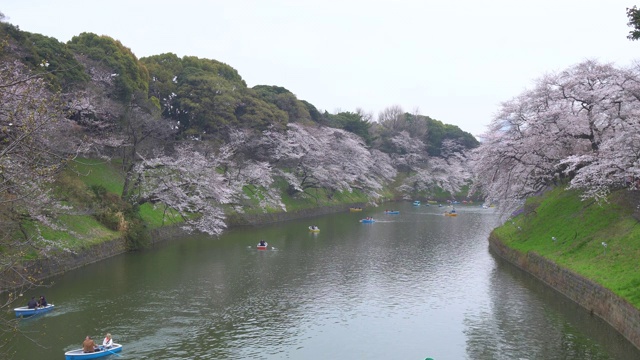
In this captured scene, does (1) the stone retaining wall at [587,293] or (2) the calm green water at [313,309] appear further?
(2) the calm green water at [313,309]

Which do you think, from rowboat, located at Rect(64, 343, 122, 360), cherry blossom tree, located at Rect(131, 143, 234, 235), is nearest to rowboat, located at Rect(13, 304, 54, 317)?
rowboat, located at Rect(64, 343, 122, 360)

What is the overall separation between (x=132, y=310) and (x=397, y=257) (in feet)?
72.1

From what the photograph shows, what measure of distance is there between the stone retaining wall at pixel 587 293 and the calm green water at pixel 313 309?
540 millimetres

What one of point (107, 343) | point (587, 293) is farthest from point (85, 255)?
point (587, 293)

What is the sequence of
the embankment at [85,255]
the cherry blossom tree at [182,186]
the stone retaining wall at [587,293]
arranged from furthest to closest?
the cherry blossom tree at [182,186], the embankment at [85,255], the stone retaining wall at [587,293]

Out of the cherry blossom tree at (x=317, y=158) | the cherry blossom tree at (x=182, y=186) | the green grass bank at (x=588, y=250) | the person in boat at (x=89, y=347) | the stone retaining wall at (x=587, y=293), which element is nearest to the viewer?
the person in boat at (x=89, y=347)

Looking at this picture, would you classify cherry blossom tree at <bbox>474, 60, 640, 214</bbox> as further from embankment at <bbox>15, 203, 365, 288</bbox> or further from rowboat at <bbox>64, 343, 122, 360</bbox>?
embankment at <bbox>15, 203, 365, 288</bbox>

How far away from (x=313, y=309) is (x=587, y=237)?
16607 mm

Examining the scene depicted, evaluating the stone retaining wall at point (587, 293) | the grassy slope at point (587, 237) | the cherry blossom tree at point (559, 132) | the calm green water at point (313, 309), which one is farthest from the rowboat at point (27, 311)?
the cherry blossom tree at point (559, 132)

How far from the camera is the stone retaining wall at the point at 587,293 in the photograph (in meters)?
19.4

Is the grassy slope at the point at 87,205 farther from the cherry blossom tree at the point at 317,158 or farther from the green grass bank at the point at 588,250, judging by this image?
the green grass bank at the point at 588,250

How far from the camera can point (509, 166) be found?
119 feet

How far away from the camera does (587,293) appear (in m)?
24.0

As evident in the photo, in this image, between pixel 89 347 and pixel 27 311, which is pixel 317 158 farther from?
pixel 89 347
